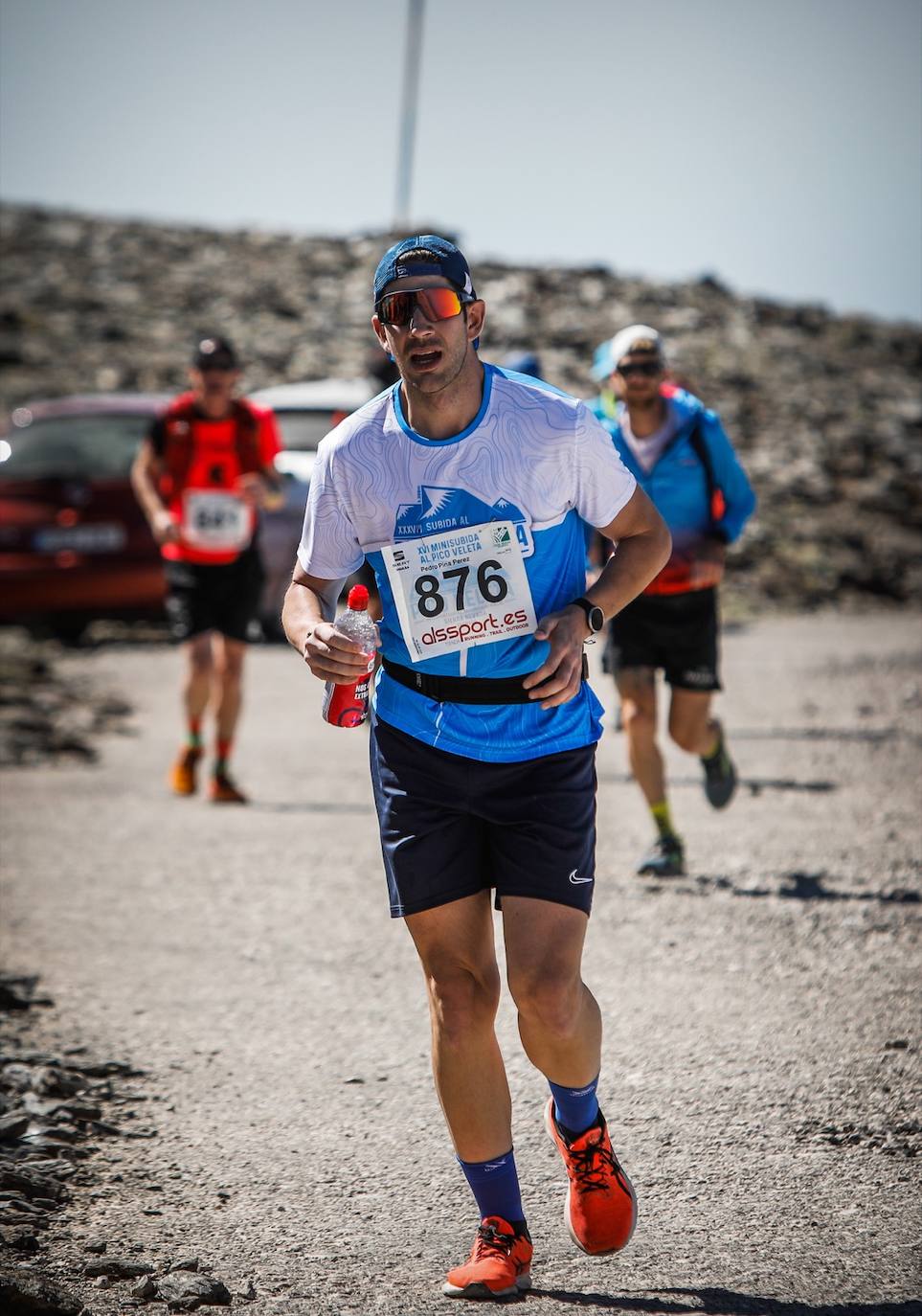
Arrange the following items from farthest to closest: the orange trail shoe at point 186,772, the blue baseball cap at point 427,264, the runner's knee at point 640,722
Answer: the orange trail shoe at point 186,772
the runner's knee at point 640,722
the blue baseball cap at point 427,264

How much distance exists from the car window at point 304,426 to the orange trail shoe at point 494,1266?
35.3 feet

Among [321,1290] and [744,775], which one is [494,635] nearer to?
[321,1290]

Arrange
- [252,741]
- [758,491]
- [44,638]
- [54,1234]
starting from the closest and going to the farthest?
[54,1234], [252,741], [44,638], [758,491]

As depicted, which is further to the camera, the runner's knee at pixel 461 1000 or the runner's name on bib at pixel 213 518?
the runner's name on bib at pixel 213 518

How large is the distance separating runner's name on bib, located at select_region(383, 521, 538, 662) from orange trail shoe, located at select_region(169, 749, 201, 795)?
5759 mm

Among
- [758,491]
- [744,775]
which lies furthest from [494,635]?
[758,491]

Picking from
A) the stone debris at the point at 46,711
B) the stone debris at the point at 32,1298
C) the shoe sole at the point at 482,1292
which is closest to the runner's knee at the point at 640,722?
the shoe sole at the point at 482,1292

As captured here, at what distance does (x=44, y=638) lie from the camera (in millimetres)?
14719

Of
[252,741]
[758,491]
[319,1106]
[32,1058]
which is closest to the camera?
[319,1106]

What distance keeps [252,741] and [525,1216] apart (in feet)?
24.0

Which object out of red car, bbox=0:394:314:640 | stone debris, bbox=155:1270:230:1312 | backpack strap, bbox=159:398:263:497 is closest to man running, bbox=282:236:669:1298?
stone debris, bbox=155:1270:230:1312

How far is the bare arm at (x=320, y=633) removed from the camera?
3498mm

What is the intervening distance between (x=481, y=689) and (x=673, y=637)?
137 inches

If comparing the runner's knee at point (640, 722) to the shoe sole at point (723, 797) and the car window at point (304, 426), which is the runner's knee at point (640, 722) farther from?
the car window at point (304, 426)
